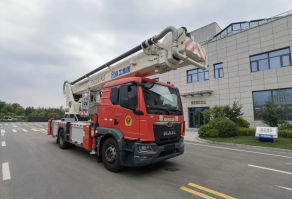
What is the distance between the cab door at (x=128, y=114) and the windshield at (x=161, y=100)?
347mm

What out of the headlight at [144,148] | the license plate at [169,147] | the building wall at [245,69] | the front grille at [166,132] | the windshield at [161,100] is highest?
the building wall at [245,69]

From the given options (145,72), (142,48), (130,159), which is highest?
(142,48)

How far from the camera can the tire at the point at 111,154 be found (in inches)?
163

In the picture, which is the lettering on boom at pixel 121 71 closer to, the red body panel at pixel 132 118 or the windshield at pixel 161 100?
the red body panel at pixel 132 118

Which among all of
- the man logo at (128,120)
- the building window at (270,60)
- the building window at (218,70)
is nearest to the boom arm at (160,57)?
the man logo at (128,120)

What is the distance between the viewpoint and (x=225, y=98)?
55.9 ft

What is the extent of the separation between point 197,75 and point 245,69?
533 centimetres

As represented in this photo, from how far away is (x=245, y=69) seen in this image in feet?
52.1

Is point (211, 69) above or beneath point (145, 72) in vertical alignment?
above

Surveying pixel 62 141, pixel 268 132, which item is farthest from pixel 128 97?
pixel 268 132

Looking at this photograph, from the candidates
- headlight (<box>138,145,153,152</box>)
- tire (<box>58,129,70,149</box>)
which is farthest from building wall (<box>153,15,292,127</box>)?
tire (<box>58,129,70,149</box>)

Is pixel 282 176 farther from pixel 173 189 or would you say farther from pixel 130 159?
pixel 130 159

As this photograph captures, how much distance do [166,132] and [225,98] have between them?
15.4 m

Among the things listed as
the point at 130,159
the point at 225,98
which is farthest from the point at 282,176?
the point at 225,98
